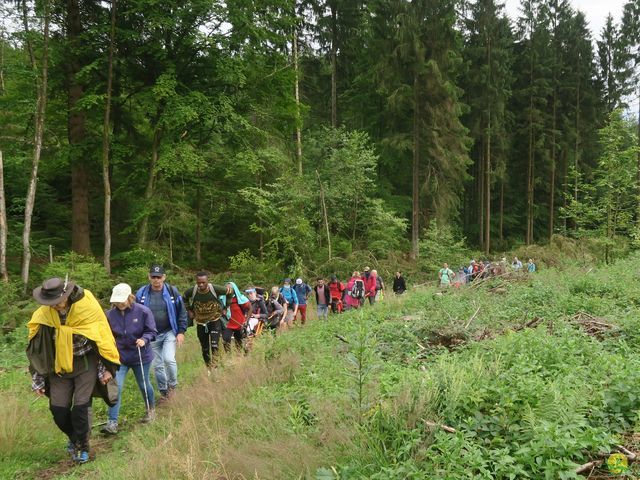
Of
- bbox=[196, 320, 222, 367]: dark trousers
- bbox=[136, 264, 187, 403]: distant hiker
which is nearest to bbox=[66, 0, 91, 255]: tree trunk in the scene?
bbox=[196, 320, 222, 367]: dark trousers

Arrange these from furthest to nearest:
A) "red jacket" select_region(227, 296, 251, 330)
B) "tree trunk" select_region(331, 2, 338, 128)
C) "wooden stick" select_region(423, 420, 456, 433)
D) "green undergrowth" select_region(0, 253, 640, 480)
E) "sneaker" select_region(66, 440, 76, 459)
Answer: "tree trunk" select_region(331, 2, 338, 128) → "red jacket" select_region(227, 296, 251, 330) → "sneaker" select_region(66, 440, 76, 459) → "wooden stick" select_region(423, 420, 456, 433) → "green undergrowth" select_region(0, 253, 640, 480)

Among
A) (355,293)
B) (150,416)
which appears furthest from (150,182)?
(150,416)

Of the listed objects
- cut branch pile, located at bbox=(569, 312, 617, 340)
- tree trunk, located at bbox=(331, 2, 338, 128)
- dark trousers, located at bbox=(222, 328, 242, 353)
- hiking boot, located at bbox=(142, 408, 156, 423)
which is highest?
tree trunk, located at bbox=(331, 2, 338, 128)

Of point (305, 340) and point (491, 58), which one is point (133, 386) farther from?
point (491, 58)

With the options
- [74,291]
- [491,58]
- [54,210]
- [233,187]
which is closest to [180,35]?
[233,187]

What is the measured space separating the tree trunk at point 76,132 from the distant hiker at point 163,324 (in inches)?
475

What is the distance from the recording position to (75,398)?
15.4ft

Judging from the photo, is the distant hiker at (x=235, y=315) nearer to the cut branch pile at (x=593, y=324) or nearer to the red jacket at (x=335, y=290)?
the cut branch pile at (x=593, y=324)

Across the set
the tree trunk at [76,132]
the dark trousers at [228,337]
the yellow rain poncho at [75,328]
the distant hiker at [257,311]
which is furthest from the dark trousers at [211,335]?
the tree trunk at [76,132]

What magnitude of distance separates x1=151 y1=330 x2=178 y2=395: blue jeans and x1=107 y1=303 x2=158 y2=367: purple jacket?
0.55m

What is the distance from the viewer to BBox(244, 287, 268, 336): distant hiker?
9539 mm

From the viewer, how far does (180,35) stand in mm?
16734

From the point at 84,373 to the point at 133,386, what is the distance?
2.96m

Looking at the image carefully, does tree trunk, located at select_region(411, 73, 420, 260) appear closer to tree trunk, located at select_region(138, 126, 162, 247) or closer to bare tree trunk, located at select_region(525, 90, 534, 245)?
tree trunk, located at select_region(138, 126, 162, 247)
